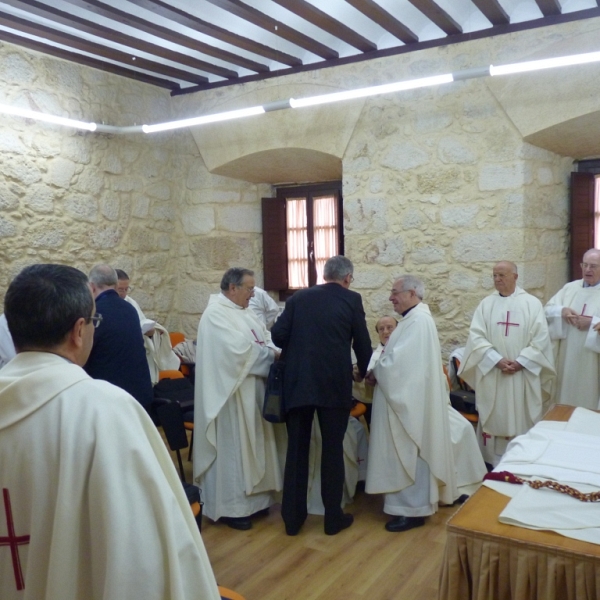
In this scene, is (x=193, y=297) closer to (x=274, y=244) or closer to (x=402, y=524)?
(x=274, y=244)

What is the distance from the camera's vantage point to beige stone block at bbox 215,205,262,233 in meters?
6.87

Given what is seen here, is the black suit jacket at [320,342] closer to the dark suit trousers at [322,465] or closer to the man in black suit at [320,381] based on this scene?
the man in black suit at [320,381]

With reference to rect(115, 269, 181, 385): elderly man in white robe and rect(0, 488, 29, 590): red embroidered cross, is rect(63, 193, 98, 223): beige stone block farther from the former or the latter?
rect(0, 488, 29, 590): red embroidered cross

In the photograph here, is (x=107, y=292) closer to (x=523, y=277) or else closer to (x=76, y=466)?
(x=76, y=466)

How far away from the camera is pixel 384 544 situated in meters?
3.56

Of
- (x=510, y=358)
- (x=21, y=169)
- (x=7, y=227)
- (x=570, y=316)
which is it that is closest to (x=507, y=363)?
(x=510, y=358)

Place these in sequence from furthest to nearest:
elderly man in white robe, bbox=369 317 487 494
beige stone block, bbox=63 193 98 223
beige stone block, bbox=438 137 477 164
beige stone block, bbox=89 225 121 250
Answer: beige stone block, bbox=89 225 121 250
beige stone block, bbox=63 193 98 223
beige stone block, bbox=438 137 477 164
elderly man in white robe, bbox=369 317 487 494

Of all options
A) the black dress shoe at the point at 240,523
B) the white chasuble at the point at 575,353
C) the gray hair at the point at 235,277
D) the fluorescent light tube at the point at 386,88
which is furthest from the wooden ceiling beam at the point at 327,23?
the black dress shoe at the point at 240,523

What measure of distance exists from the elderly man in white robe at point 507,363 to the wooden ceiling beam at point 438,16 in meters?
1.92

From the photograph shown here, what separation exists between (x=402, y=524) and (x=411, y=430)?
1.89ft

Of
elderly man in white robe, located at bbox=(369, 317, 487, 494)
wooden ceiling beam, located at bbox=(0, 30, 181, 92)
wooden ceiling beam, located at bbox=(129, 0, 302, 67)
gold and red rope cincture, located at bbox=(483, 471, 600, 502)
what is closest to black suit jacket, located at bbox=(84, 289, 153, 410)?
elderly man in white robe, located at bbox=(369, 317, 487, 494)

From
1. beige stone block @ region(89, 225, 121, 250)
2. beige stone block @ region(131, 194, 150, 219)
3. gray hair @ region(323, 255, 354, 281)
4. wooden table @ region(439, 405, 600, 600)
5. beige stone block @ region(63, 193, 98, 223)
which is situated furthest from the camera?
beige stone block @ region(131, 194, 150, 219)

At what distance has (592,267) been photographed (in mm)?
4676

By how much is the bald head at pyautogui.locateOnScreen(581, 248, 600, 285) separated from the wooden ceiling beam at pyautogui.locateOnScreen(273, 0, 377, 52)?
2.56 metres
